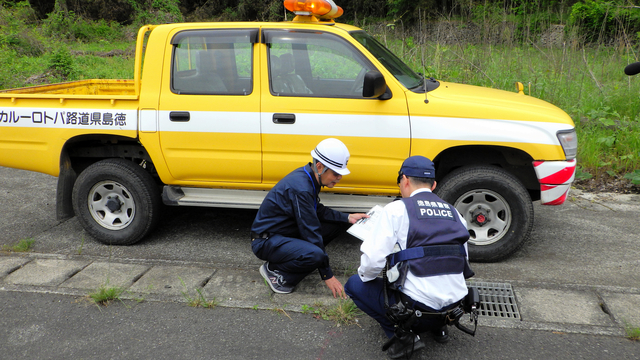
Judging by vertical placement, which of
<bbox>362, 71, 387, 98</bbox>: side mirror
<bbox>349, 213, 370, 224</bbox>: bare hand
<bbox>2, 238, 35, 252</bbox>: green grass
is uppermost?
<bbox>362, 71, 387, 98</bbox>: side mirror

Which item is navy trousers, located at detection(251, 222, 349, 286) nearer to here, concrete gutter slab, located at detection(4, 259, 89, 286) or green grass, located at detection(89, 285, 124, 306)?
green grass, located at detection(89, 285, 124, 306)

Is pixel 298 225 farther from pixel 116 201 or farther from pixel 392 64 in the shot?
pixel 116 201

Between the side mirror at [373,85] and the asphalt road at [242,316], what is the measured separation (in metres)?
1.47

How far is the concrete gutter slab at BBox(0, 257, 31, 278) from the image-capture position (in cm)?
413

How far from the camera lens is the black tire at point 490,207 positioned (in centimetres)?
405

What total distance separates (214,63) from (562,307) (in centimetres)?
334

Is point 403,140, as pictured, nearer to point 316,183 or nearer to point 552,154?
point 316,183

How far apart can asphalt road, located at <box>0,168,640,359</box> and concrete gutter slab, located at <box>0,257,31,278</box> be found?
0.25 m

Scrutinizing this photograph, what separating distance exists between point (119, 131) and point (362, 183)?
2.19 meters

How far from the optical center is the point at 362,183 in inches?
166

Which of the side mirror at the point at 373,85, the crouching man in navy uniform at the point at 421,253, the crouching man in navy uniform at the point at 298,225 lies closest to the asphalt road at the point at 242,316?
the crouching man in navy uniform at the point at 298,225

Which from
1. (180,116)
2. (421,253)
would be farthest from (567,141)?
(180,116)

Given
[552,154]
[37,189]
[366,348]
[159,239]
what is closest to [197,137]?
[159,239]

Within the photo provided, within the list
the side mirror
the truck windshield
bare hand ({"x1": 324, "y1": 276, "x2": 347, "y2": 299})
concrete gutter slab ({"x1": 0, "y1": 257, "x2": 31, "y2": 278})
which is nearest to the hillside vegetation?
the truck windshield
